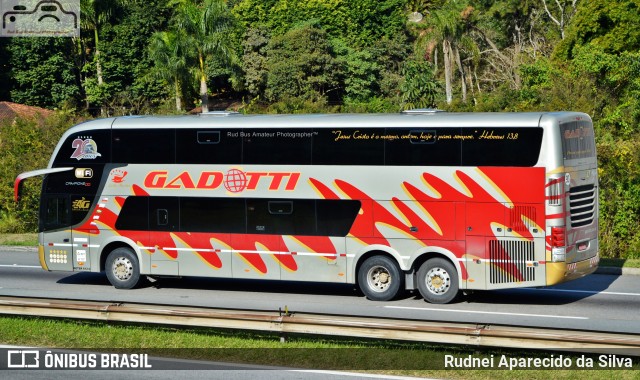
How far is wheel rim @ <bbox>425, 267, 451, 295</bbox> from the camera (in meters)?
21.3

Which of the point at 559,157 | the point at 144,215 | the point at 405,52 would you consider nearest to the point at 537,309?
the point at 559,157

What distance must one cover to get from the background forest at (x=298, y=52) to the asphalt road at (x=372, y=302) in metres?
27.0

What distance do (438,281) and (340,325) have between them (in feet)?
18.8

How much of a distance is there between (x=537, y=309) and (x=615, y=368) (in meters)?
6.46

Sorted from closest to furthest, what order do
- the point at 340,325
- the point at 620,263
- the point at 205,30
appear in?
the point at 340,325, the point at 620,263, the point at 205,30

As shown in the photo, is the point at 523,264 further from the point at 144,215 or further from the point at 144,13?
the point at 144,13

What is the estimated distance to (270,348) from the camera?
53.8ft

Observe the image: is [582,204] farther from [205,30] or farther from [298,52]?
[298,52]

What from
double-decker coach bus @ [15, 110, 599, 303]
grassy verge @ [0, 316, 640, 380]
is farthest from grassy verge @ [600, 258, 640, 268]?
grassy verge @ [0, 316, 640, 380]

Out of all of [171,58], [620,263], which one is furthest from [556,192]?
[171,58]

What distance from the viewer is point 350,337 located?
16516mm

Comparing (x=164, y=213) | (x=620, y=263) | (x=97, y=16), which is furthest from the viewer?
(x=97, y=16)

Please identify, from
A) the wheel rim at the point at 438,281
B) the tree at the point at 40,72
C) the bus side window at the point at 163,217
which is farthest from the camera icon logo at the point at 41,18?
the wheel rim at the point at 438,281

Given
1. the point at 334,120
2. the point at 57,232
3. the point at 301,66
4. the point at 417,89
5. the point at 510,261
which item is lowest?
the point at 510,261
